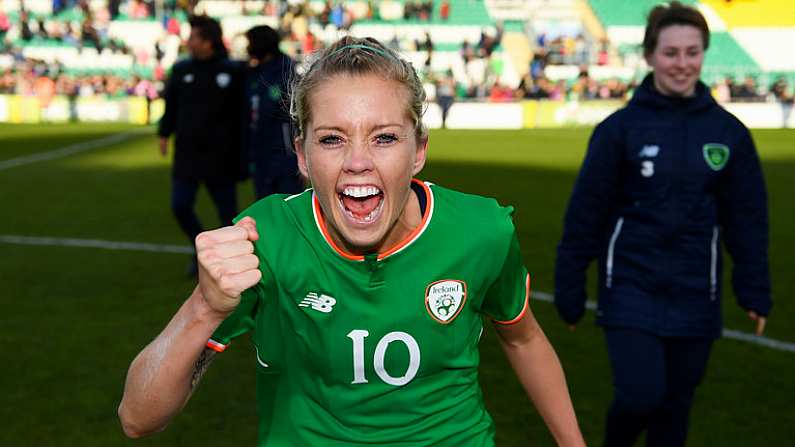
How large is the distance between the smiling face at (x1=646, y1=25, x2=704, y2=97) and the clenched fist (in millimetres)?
2377

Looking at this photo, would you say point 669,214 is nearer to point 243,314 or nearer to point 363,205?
point 363,205

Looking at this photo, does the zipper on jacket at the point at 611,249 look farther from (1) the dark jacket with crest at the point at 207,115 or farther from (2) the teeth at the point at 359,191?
(1) the dark jacket with crest at the point at 207,115

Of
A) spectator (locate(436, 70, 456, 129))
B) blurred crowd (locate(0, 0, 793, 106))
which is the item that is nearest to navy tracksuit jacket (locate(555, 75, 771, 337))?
spectator (locate(436, 70, 456, 129))

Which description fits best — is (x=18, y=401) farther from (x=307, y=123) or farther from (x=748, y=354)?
(x=748, y=354)

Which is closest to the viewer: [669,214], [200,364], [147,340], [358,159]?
[358,159]

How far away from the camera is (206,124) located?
8.05m

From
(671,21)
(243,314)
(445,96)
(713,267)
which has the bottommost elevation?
(445,96)

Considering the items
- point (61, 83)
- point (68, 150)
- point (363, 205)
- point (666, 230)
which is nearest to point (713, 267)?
point (666, 230)

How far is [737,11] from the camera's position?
4516cm

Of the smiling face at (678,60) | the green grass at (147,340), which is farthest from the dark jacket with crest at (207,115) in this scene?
the smiling face at (678,60)

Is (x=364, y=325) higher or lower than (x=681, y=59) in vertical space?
lower

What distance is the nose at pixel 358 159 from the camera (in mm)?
2158

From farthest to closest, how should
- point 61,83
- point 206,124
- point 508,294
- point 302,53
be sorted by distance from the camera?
1. point 302,53
2. point 61,83
3. point 206,124
4. point 508,294

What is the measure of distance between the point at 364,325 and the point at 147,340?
4.62 metres
